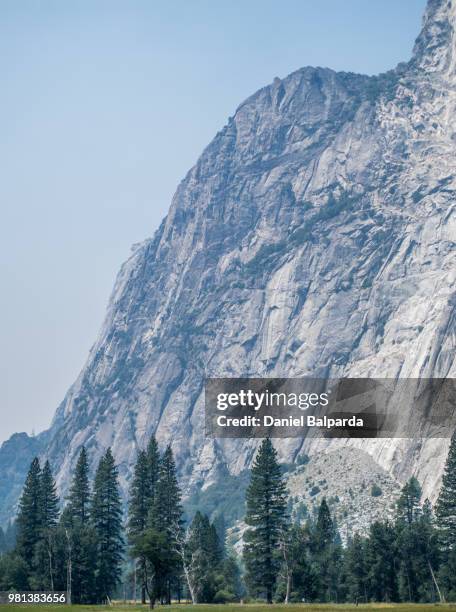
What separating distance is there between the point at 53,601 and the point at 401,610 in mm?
44132

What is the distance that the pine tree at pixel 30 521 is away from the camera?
151125 mm

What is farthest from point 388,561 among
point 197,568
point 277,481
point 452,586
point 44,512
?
point 44,512

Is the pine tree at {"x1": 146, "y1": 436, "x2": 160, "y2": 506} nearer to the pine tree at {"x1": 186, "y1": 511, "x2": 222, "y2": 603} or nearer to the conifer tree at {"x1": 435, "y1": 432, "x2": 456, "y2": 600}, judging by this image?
the pine tree at {"x1": 186, "y1": 511, "x2": 222, "y2": 603}

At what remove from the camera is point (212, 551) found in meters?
167

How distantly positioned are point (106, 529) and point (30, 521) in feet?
41.1

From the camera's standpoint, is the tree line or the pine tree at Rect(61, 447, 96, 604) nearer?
the pine tree at Rect(61, 447, 96, 604)

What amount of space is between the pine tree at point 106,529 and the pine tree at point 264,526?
1868 centimetres

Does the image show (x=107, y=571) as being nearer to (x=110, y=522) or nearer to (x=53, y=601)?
(x=110, y=522)

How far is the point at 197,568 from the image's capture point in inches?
5340

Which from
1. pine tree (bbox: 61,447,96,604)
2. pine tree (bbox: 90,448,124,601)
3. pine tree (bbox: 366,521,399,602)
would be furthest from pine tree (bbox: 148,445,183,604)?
pine tree (bbox: 366,521,399,602)

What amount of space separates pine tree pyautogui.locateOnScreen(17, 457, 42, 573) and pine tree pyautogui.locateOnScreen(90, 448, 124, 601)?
27.5ft

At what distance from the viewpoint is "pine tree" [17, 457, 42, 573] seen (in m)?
151

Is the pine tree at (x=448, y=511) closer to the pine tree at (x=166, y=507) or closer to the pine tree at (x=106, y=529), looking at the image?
the pine tree at (x=166, y=507)

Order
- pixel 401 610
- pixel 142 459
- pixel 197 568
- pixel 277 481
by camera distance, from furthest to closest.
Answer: pixel 142 459 → pixel 277 481 → pixel 197 568 → pixel 401 610
